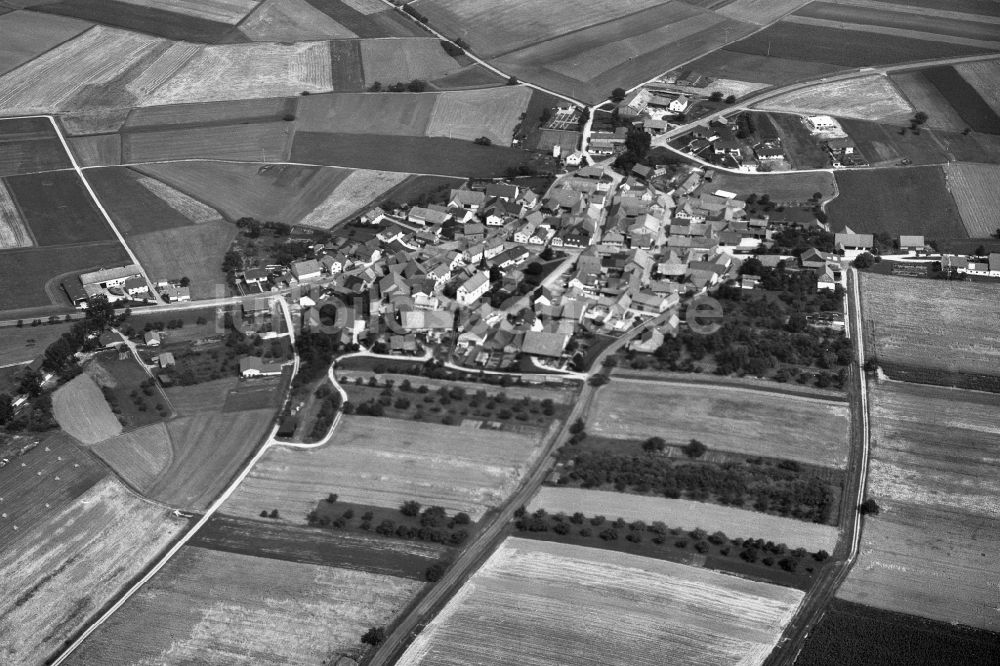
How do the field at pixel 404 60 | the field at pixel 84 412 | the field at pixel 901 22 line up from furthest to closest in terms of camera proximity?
1. the field at pixel 901 22
2. the field at pixel 404 60
3. the field at pixel 84 412

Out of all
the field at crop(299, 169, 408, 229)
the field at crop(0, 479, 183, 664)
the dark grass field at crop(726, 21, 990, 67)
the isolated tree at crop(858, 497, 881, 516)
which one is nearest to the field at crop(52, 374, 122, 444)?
the field at crop(0, 479, 183, 664)

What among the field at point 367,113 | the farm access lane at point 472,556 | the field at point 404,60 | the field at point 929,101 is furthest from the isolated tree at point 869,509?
the field at point 404,60

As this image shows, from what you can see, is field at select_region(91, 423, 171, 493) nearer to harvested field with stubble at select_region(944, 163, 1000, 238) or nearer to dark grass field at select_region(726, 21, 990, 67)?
harvested field with stubble at select_region(944, 163, 1000, 238)

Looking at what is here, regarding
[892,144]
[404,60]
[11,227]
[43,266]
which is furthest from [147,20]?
[892,144]

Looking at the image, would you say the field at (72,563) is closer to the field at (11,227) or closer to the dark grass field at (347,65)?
the field at (11,227)

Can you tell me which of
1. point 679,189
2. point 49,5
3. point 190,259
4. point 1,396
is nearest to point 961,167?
point 679,189
